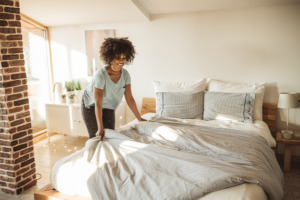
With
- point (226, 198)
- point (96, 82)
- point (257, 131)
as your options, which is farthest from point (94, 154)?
point (257, 131)

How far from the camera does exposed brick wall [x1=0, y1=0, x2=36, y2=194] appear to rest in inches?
94.3

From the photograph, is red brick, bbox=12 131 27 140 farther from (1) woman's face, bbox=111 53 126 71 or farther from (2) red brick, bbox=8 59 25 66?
(1) woman's face, bbox=111 53 126 71

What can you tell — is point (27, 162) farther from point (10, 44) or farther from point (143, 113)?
point (143, 113)

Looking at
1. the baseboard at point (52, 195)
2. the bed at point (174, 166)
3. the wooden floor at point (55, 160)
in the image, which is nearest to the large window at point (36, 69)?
the wooden floor at point (55, 160)

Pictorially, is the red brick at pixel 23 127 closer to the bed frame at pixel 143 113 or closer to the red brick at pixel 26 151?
the red brick at pixel 26 151

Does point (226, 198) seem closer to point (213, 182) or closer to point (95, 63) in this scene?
point (213, 182)

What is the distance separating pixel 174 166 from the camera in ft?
5.82

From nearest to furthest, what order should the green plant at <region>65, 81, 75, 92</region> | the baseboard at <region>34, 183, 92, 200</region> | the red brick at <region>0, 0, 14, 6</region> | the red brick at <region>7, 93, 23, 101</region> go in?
the baseboard at <region>34, 183, 92, 200</region>
the red brick at <region>0, 0, 14, 6</region>
the red brick at <region>7, 93, 23, 101</region>
the green plant at <region>65, 81, 75, 92</region>

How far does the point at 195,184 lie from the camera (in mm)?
1539

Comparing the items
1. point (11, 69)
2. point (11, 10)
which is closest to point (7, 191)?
point (11, 69)

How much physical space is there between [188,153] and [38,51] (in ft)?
11.5

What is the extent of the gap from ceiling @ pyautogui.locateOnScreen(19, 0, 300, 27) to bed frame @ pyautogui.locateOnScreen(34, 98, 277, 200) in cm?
125

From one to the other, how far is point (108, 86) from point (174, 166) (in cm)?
108

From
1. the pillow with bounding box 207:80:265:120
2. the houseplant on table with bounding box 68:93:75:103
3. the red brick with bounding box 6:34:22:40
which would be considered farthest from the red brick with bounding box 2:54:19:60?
the pillow with bounding box 207:80:265:120
